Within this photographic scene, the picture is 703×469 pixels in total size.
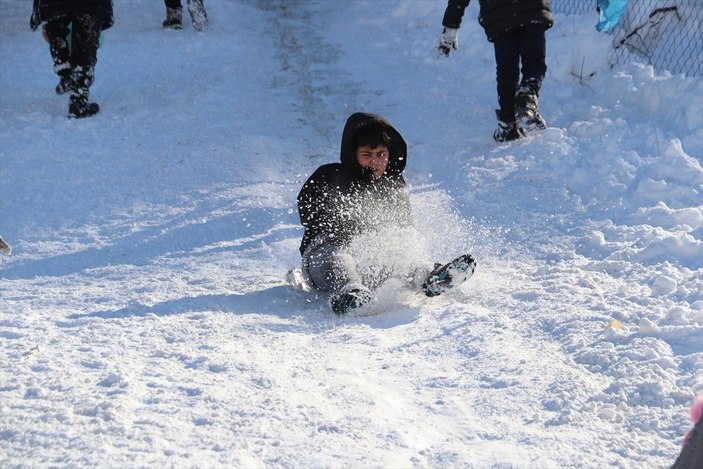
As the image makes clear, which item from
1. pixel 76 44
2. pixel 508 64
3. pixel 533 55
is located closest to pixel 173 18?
pixel 76 44

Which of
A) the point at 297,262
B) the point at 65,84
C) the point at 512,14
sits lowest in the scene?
the point at 297,262

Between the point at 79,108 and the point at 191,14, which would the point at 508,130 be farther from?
the point at 191,14

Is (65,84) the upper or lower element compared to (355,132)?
lower

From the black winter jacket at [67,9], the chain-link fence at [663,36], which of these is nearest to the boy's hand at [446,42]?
the chain-link fence at [663,36]

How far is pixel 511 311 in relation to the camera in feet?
11.5

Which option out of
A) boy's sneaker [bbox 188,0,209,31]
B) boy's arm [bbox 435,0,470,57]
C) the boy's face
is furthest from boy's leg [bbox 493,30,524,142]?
boy's sneaker [bbox 188,0,209,31]

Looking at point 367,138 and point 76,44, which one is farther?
point 76,44

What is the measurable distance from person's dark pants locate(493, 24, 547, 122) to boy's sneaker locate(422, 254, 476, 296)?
211 cm

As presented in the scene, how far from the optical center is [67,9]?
6.12m

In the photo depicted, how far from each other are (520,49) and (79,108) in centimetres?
313

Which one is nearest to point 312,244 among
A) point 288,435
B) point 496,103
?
point 288,435

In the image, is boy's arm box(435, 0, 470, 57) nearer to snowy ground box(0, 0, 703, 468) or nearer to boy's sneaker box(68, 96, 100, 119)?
snowy ground box(0, 0, 703, 468)

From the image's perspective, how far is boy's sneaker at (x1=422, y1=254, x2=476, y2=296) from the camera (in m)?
3.59

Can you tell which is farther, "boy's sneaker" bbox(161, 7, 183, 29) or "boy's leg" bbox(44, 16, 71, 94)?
"boy's sneaker" bbox(161, 7, 183, 29)
